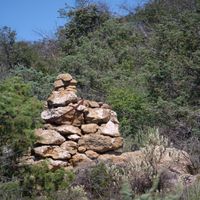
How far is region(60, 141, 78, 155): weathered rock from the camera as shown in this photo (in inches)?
452

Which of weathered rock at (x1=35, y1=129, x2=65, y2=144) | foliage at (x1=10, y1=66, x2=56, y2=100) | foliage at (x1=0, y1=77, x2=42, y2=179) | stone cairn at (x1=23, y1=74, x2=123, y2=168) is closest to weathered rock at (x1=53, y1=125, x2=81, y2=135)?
stone cairn at (x1=23, y1=74, x2=123, y2=168)

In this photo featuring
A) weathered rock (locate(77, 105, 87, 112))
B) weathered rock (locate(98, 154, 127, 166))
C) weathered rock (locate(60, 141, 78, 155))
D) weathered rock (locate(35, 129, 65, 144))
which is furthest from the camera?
weathered rock (locate(77, 105, 87, 112))

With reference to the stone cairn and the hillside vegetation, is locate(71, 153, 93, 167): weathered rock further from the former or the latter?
the hillside vegetation

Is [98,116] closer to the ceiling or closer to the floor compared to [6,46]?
closer to the floor

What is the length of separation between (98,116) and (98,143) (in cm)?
62

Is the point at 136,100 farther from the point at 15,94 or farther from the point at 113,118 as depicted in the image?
the point at 15,94

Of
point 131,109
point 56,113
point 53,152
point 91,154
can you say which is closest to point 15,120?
point 53,152

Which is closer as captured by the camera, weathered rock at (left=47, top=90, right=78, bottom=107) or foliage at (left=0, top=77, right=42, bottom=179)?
foliage at (left=0, top=77, right=42, bottom=179)

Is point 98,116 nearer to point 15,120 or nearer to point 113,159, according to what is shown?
point 113,159

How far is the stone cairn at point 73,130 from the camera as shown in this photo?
11.4m

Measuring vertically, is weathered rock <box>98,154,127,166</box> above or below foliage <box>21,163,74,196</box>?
above

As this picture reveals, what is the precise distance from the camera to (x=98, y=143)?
11.6 meters

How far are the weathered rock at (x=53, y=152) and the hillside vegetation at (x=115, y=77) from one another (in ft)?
4.76

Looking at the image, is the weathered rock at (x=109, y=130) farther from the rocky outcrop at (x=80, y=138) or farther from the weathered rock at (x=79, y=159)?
the weathered rock at (x=79, y=159)
